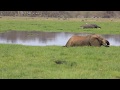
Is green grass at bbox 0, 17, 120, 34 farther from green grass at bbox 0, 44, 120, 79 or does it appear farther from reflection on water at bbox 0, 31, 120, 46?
green grass at bbox 0, 44, 120, 79

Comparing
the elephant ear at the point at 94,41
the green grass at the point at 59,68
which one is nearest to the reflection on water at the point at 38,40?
the elephant ear at the point at 94,41

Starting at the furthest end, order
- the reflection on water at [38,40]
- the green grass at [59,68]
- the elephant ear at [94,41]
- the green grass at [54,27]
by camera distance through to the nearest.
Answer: the green grass at [54,27], the reflection on water at [38,40], the elephant ear at [94,41], the green grass at [59,68]

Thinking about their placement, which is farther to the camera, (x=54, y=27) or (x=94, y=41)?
(x=54, y=27)

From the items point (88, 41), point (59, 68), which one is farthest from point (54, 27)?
point (59, 68)

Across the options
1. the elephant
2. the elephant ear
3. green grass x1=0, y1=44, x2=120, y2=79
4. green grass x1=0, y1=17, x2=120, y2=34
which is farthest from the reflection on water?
green grass x1=0, y1=44, x2=120, y2=79

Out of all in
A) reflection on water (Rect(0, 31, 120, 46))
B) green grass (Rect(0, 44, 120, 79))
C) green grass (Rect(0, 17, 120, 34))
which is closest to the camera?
green grass (Rect(0, 44, 120, 79))

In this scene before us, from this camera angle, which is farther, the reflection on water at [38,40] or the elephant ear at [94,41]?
the reflection on water at [38,40]

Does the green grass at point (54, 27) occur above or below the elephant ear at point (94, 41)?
above

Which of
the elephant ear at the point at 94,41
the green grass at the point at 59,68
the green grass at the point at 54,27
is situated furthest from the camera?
the green grass at the point at 54,27

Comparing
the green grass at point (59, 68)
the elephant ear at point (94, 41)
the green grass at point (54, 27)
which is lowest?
the green grass at point (59, 68)

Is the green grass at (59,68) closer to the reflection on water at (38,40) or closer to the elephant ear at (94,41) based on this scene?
the elephant ear at (94,41)

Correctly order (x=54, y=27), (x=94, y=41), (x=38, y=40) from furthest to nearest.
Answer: (x=54, y=27) < (x=38, y=40) < (x=94, y=41)

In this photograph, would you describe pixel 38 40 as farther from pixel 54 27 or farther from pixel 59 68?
pixel 54 27
